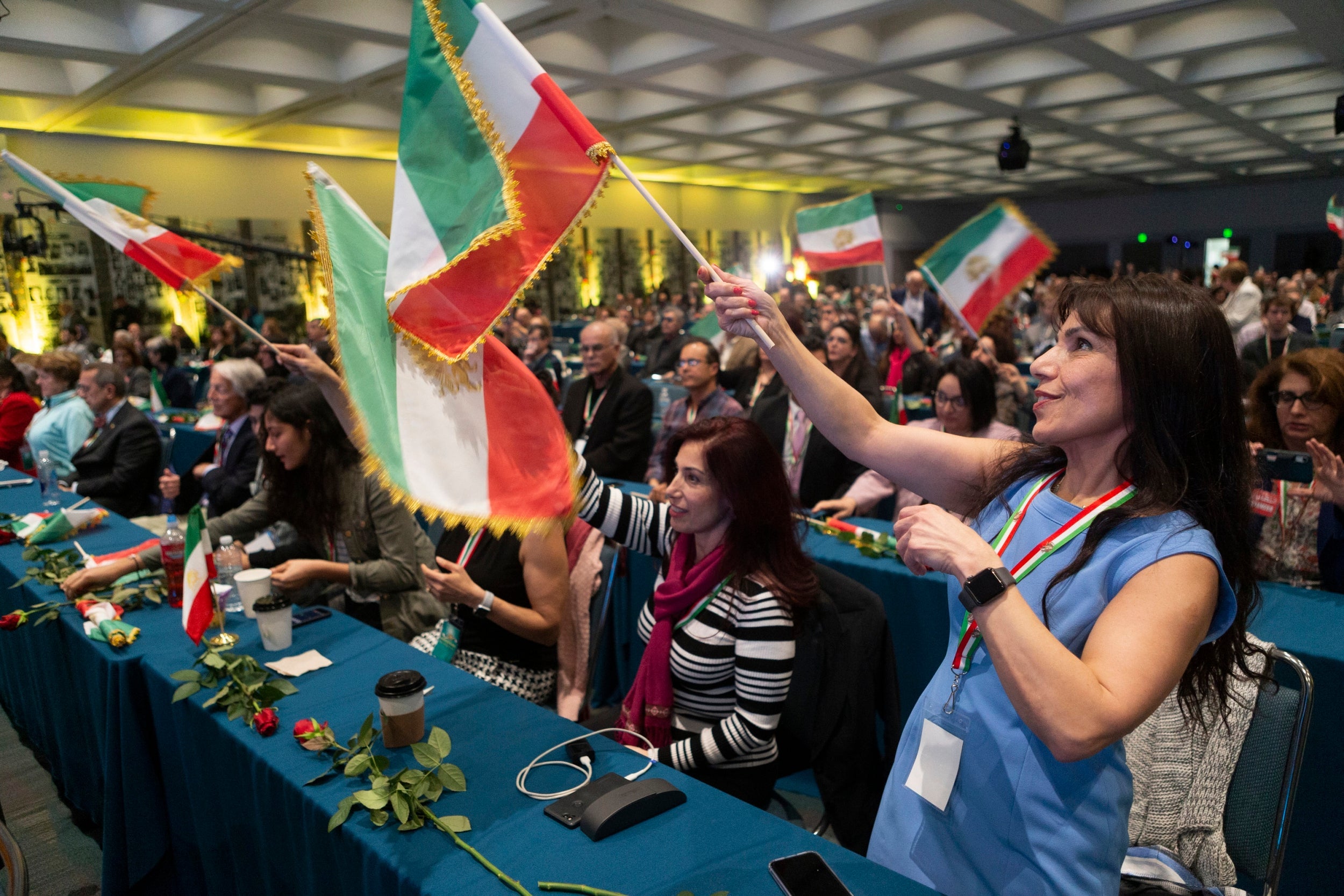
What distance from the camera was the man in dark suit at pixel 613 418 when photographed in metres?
5.14

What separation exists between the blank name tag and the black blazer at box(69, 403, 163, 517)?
200 inches

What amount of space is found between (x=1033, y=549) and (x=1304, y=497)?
2176 millimetres

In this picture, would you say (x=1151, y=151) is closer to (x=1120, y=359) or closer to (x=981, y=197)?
(x=981, y=197)

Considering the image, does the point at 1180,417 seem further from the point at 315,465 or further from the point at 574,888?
the point at 315,465

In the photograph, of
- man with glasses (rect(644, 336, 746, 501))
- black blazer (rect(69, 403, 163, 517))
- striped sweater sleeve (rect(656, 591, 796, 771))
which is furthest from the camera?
black blazer (rect(69, 403, 163, 517))

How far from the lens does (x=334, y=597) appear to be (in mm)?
3023

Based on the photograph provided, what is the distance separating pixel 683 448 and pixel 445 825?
3.38 feet

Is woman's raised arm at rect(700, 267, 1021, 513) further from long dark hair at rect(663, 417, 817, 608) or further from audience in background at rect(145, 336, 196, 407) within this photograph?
audience in background at rect(145, 336, 196, 407)

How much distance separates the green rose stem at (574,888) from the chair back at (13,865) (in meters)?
0.79

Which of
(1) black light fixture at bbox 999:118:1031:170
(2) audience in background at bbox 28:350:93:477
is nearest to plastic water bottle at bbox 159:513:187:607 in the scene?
(2) audience in background at bbox 28:350:93:477

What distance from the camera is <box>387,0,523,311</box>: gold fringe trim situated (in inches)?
63.7

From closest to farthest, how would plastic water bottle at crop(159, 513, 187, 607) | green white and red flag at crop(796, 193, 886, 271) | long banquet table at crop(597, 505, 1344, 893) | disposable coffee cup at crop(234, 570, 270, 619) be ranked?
long banquet table at crop(597, 505, 1344, 893) < disposable coffee cup at crop(234, 570, 270, 619) < plastic water bottle at crop(159, 513, 187, 607) < green white and red flag at crop(796, 193, 886, 271)

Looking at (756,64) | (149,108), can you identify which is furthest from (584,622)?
(149,108)

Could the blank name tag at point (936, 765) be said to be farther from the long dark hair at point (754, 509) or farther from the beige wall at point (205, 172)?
the beige wall at point (205, 172)
